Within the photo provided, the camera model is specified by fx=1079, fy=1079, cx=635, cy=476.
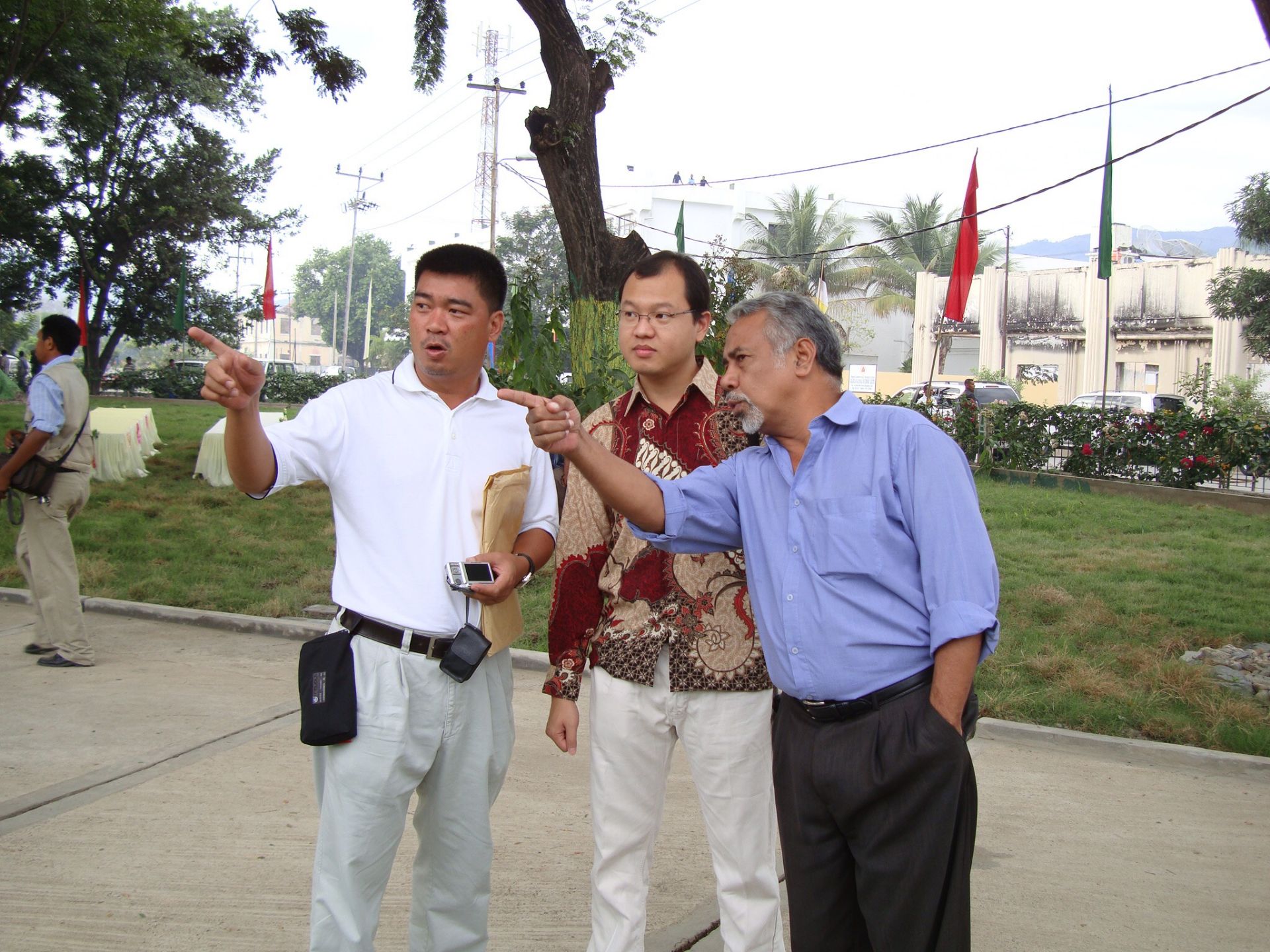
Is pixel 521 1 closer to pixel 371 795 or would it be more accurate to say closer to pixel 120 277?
pixel 371 795

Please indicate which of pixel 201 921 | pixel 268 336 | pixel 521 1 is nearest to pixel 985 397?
pixel 521 1

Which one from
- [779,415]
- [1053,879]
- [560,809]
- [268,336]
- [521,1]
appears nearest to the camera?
[779,415]

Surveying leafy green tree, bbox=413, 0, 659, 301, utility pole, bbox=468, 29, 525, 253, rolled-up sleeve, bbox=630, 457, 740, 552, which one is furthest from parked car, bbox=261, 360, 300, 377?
rolled-up sleeve, bbox=630, 457, 740, 552

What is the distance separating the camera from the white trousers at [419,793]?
2.56 m

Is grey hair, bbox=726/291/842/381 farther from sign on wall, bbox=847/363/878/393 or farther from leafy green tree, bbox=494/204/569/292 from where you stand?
leafy green tree, bbox=494/204/569/292

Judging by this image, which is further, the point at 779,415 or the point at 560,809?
the point at 560,809

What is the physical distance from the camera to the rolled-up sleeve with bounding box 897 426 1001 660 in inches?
89.0

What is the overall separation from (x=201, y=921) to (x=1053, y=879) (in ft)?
9.79

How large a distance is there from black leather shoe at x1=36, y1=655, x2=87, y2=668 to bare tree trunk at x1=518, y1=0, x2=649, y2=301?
4.46 m

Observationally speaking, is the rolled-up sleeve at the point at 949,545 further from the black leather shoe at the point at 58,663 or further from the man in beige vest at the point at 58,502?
the black leather shoe at the point at 58,663

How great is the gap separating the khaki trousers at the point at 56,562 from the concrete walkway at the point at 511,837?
402 millimetres

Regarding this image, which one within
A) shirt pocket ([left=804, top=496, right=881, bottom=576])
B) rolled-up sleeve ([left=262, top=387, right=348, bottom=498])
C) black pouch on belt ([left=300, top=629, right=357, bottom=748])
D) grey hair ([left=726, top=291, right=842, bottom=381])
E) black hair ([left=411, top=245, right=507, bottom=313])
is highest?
black hair ([left=411, top=245, right=507, bottom=313])

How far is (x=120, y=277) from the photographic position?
32.6 metres

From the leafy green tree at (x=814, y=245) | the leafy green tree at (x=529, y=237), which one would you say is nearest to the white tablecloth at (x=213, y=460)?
the leafy green tree at (x=814, y=245)
